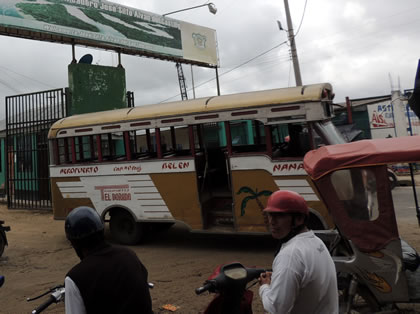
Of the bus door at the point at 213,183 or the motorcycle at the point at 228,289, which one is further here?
the bus door at the point at 213,183

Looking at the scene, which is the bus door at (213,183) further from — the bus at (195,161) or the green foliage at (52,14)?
the green foliage at (52,14)

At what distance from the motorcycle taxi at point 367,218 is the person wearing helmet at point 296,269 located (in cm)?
159

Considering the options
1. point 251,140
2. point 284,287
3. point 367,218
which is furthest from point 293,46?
point 284,287

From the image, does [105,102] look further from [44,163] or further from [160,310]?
[160,310]

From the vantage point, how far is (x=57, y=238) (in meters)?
8.86

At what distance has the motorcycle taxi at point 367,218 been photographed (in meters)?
3.23

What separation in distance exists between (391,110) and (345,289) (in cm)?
1818

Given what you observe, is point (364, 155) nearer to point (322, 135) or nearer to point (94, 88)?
point (322, 135)

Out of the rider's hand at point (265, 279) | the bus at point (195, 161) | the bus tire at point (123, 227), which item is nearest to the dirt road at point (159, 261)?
the bus tire at point (123, 227)

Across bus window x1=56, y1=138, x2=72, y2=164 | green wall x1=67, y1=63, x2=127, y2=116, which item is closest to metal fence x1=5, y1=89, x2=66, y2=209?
green wall x1=67, y1=63, x2=127, y2=116

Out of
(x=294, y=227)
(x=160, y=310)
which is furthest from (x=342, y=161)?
(x=160, y=310)

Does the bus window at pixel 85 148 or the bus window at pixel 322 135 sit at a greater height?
the bus window at pixel 85 148

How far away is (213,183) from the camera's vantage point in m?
7.59

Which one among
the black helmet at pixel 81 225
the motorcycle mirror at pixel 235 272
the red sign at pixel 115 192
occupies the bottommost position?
the motorcycle mirror at pixel 235 272
